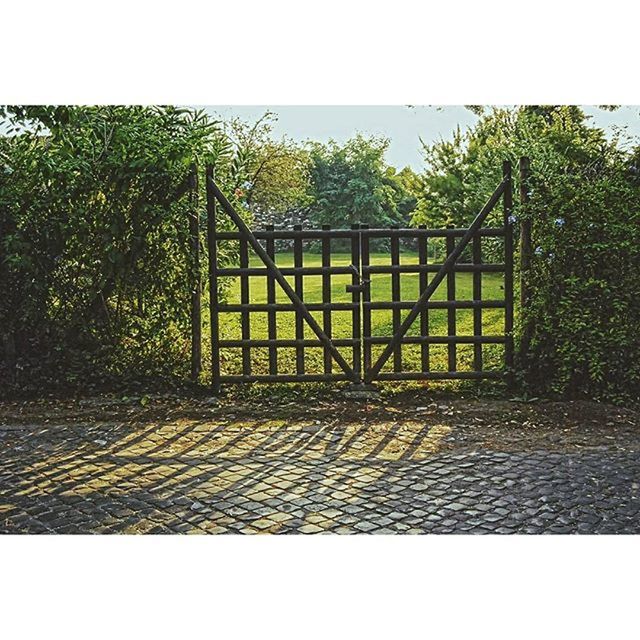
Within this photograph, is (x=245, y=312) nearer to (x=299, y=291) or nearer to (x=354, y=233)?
(x=299, y=291)

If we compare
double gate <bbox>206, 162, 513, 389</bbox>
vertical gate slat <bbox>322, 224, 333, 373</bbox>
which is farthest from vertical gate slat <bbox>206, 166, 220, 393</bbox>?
vertical gate slat <bbox>322, 224, 333, 373</bbox>

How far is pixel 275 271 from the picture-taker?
7406 mm

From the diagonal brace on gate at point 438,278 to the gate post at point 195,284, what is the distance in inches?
59.4

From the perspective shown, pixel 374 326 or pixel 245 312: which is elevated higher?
pixel 245 312

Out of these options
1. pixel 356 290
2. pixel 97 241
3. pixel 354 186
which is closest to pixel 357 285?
pixel 356 290

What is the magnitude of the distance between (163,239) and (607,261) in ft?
12.2

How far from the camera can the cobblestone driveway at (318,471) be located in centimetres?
469

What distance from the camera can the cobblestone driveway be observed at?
469cm

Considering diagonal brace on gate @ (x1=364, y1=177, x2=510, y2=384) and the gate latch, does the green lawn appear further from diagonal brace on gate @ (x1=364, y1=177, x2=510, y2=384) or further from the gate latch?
the gate latch

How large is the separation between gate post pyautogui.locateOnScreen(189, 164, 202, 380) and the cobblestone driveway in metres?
0.58

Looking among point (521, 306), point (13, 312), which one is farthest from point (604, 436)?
point (13, 312)

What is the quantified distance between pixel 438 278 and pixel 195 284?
2.10 meters

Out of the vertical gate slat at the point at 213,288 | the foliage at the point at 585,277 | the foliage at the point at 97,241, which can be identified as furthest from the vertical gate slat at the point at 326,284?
the foliage at the point at 585,277

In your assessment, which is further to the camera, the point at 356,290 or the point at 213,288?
the point at 213,288
